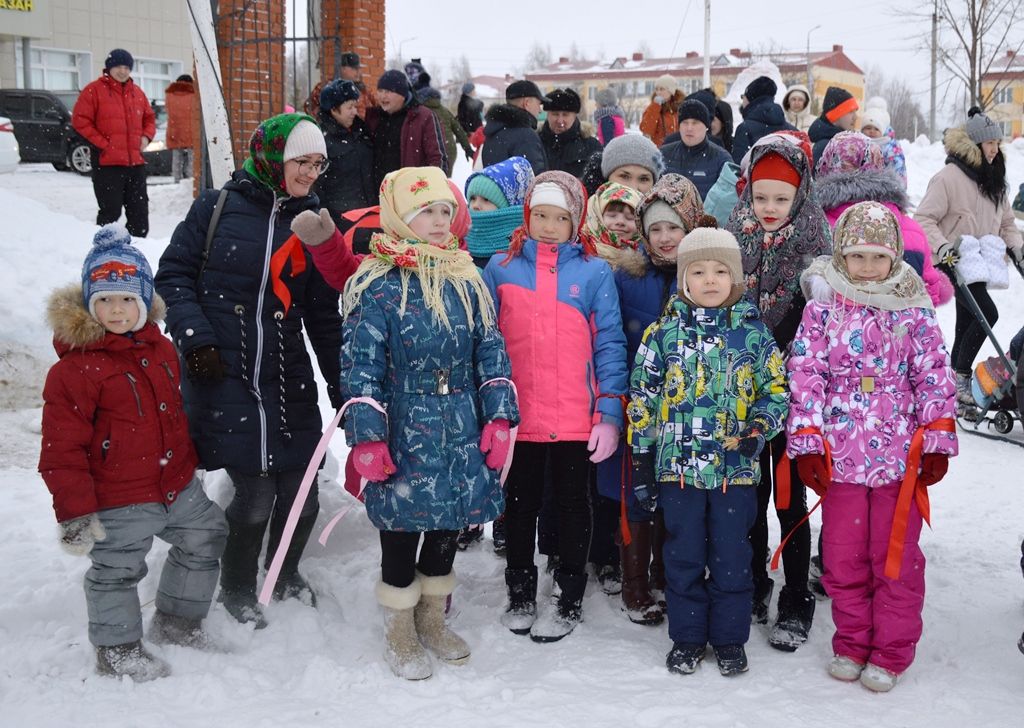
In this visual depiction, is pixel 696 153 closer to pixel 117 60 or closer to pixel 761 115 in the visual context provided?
pixel 761 115

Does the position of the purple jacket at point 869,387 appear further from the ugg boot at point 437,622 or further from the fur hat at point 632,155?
the fur hat at point 632,155

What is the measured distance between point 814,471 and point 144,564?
2458 millimetres

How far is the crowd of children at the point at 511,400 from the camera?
327 centimetres

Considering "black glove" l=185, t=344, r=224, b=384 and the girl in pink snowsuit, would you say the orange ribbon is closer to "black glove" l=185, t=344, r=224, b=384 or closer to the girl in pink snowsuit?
the girl in pink snowsuit

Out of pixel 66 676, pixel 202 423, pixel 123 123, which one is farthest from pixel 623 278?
pixel 123 123

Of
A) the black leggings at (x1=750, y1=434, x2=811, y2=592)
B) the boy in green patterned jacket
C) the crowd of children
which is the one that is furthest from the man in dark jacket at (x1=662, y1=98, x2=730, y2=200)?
the boy in green patterned jacket

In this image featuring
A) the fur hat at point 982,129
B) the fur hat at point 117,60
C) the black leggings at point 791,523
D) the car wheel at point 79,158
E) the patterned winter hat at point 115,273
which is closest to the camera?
the patterned winter hat at point 115,273

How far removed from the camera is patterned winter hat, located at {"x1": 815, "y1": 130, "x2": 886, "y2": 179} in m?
4.08

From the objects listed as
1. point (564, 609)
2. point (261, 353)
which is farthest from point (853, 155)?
point (261, 353)

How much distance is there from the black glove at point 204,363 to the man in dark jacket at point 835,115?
5.08m

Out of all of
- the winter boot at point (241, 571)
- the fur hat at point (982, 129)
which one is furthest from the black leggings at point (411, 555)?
the fur hat at point (982, 129)

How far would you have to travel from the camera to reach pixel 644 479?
352 cm

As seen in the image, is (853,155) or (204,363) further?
(853,155)

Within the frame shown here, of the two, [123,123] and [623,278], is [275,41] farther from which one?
[623,278]
